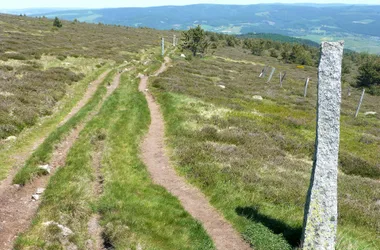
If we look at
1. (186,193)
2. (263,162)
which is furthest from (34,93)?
(263,162)

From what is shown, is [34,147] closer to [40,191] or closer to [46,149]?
[46,149]

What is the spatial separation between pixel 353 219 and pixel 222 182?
17.5 ft

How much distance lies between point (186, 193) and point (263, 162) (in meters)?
6.17

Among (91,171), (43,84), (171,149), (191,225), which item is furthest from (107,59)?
(191,225)

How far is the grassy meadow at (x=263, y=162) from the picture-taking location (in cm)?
1112

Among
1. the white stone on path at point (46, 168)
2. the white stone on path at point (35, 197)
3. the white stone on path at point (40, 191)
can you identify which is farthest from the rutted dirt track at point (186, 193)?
the white stone on path at point (35, 197)

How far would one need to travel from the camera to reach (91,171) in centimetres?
1410

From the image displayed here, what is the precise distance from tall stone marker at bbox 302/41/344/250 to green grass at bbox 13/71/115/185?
34.7 ft

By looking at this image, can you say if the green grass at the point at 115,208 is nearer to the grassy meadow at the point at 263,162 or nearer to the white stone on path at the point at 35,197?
the white stone on path at the point at 35,197

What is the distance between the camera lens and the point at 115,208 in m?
11.2

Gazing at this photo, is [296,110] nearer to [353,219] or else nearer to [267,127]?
[267,127]

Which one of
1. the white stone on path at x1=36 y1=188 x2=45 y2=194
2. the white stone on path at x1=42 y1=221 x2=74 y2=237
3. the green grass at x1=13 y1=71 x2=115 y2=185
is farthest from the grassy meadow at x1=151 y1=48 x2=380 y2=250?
the white stone on path at x1=36 y1=188 x2=45 y2=194

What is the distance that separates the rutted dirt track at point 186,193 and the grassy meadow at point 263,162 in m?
0.36

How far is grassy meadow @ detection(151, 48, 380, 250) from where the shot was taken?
438 inches
